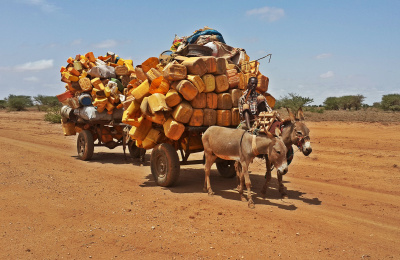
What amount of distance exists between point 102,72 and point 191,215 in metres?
7.70

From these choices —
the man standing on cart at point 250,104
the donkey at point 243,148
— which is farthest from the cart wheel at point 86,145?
the man standing on cart at point 250,104

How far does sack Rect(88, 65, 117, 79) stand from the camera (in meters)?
12.3

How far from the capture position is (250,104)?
24.9 ft

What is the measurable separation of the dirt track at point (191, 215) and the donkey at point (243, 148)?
742 mm

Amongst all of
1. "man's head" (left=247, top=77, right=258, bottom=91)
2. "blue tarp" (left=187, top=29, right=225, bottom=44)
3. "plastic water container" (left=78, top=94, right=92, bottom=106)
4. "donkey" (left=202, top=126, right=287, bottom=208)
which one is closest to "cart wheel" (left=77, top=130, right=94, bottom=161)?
"plastic water container" (left=78, top=94, right=92, bottom=106)

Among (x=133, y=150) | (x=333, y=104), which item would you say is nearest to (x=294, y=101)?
(x=333, y=104)

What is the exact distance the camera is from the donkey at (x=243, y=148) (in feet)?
21.6

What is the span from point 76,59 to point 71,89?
1111mm

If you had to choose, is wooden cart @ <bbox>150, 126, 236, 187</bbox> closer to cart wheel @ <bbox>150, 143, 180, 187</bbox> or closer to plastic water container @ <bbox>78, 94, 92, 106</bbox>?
cart wheel @ <bbox>150, 143, 180, 187</bbox>

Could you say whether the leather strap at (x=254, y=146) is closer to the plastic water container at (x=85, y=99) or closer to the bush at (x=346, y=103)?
the plastic water container at (x=85, y=99)

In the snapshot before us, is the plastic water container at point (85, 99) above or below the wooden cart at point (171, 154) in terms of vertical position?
above

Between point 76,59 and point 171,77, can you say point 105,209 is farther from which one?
point 76,59

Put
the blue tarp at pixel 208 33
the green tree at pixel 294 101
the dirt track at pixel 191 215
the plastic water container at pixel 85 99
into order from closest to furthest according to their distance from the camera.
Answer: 1. the dirt track at pixel 191 215
2. the blue tarp at pixel 208 33
3. the plastic water container at pixel 85 99
4. the green tree at pixel 294 101

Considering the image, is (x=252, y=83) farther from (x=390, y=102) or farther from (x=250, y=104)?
(x=390, y=102)
